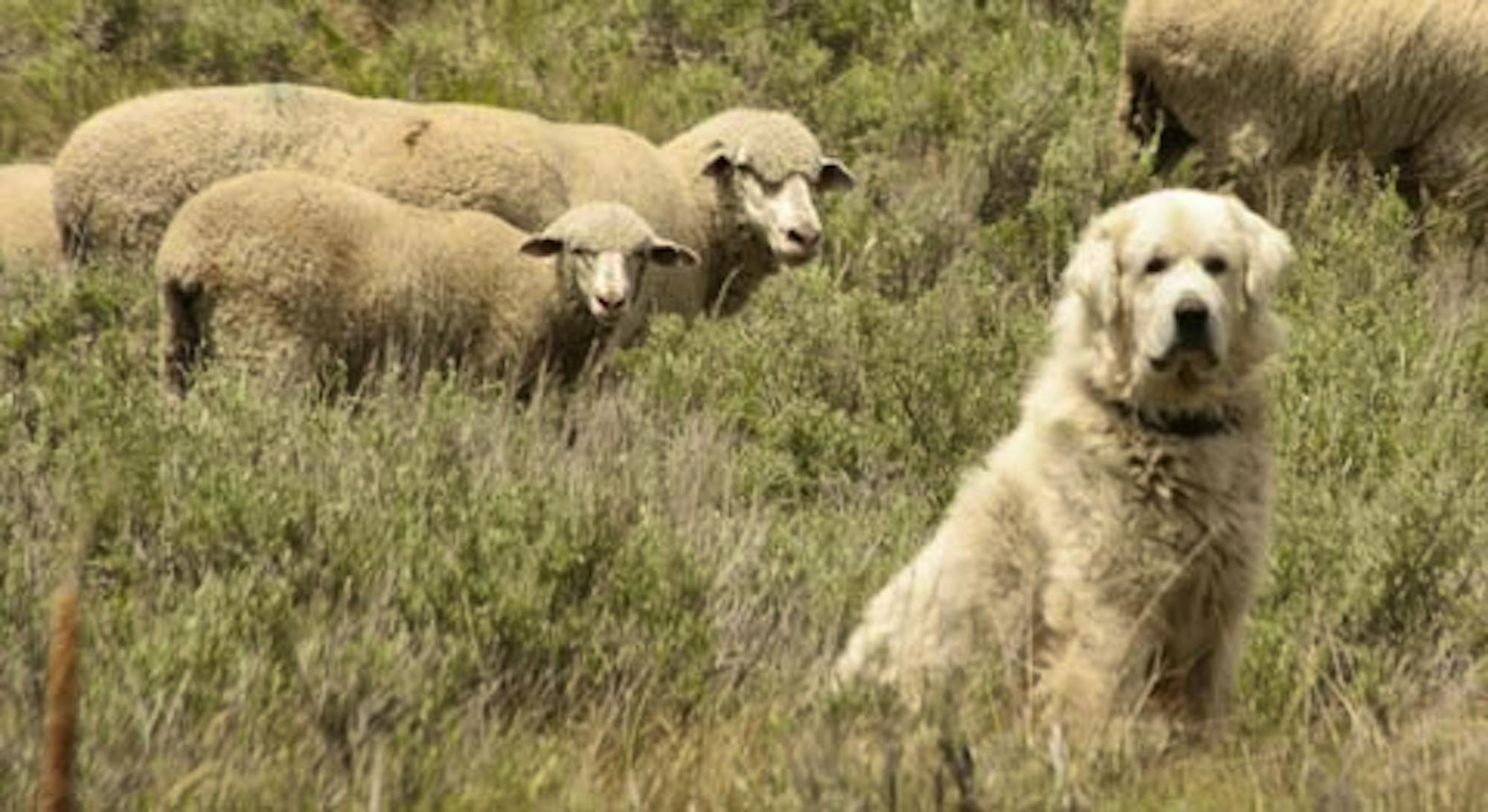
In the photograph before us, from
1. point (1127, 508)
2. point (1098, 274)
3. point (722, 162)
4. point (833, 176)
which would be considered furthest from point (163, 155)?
point (1127, 508)

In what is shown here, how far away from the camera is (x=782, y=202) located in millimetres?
10867

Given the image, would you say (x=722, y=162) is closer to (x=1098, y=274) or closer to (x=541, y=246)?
(x=541, y=246)

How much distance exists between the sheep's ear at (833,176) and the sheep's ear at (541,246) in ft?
5.53

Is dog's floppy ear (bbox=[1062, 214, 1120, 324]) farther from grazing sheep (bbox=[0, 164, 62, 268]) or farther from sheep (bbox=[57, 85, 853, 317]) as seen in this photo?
grazing sheep (bbox=[0, 164, 62, 268])

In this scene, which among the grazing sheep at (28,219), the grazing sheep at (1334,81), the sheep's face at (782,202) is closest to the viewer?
the grazing sheep at (28,219)

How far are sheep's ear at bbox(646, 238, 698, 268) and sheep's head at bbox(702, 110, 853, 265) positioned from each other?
844mm

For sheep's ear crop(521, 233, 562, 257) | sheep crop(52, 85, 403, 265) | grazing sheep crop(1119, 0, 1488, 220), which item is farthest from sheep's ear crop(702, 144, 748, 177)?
grazing sheep crop(1119, 0, 1488, 220)

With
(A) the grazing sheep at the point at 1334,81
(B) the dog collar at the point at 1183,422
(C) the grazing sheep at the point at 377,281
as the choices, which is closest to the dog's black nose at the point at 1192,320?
(B) the dog collar at the point at 1183,422

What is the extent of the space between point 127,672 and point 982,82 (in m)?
8.73

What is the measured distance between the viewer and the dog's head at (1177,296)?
5.66 m

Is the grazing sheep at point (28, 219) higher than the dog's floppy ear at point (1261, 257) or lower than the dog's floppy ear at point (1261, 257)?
lower

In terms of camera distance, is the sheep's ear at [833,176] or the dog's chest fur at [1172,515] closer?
the dog's chest fur at [1172,515]

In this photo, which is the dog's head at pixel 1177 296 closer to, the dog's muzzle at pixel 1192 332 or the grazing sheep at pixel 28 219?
the dog's muzzle at pixel 1192 332

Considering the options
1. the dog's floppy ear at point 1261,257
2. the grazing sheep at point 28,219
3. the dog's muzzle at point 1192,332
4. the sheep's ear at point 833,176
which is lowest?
the grazing sheep at point 28,219
